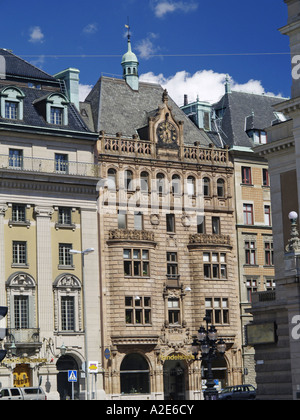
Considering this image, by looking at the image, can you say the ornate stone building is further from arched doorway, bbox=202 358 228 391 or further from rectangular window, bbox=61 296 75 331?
rectangular window, bbox=61 296 75 331

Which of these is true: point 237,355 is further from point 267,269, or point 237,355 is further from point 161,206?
point 161,206

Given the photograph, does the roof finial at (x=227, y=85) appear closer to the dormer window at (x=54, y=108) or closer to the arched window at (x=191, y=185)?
Answer: the arched window at (x=191, y=185)

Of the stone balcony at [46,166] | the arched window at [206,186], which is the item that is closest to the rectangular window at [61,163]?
the stone balcony at [46,166]

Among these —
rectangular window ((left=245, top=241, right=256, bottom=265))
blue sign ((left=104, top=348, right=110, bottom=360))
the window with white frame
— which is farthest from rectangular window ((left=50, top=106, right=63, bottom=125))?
rectangular window ((left=245, top=241, right=256, bottom=265))

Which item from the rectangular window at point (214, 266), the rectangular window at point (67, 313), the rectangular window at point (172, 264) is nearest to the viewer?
the rectangular window at point (67, 313)

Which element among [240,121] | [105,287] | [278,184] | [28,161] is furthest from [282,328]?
[240,121]

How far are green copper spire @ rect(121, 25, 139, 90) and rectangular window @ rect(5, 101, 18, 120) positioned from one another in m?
14.1

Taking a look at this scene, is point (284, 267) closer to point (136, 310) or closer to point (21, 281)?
point (136, 310)

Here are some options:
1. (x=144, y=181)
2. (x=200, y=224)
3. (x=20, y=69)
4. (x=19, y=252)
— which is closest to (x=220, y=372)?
(x=200, y=224)

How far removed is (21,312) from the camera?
6031 centimetres

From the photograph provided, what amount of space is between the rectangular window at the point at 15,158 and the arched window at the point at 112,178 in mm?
7523

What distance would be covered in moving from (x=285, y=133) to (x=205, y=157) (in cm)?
2410

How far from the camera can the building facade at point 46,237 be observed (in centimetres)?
6006

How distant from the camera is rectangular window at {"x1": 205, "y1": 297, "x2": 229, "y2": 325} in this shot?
68688mm
